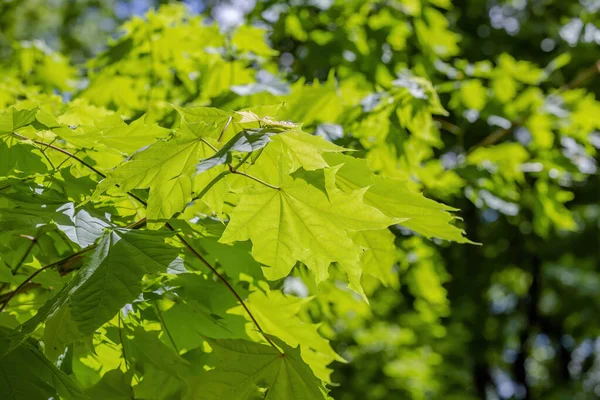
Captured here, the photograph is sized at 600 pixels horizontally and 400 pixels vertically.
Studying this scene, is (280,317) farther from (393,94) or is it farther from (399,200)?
(393,94)

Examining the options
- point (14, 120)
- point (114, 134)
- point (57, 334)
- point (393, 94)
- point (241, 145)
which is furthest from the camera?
point (393, 94)

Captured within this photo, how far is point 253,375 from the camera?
116cm

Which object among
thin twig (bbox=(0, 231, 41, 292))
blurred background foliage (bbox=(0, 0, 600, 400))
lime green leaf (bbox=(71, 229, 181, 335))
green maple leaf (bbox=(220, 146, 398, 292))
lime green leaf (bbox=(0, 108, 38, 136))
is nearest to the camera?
lime green leaf (bbox=(71, 229, 181, 335))

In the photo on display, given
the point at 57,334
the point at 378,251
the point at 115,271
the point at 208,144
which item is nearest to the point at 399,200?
the point at 378,251

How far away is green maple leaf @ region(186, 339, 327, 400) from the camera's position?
1.13 m

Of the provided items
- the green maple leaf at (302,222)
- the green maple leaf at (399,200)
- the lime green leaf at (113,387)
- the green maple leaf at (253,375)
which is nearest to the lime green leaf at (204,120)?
the green maple leaf at (302,222)

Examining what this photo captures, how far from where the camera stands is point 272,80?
2.16 metres

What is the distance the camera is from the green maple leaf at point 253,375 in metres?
1.13

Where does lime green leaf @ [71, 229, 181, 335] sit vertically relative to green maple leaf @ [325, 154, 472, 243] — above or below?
above

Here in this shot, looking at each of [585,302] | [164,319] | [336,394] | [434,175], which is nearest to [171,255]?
[164,319]

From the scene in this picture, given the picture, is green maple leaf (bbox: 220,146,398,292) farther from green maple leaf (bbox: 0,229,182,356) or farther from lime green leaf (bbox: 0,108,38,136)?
lime green leaf (bbox: 0,108,38,136)

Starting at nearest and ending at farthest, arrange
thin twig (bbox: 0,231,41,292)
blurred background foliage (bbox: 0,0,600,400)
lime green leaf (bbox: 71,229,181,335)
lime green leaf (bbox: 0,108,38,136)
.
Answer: lime green leaf (bbox: 71,229,181,335), lime green leaf (bbox: 0,108,38,136), thin twig (bbox: 0,231,41,292), blurred background foliage (bbox: 0,0,600,400)

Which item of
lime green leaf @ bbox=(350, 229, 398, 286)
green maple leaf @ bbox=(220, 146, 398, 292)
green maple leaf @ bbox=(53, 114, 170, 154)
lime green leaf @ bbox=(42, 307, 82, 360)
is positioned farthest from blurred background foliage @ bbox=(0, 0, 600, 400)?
lime green leaf @ bbox=(42, 307, 82, 360)

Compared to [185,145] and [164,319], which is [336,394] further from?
[185,145]
